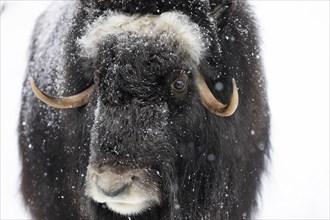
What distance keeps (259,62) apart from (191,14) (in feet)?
2.61

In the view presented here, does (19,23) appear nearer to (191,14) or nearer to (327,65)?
(327,65)

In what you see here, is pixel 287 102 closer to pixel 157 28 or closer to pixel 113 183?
pixel 157 28

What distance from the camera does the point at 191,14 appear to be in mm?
3102

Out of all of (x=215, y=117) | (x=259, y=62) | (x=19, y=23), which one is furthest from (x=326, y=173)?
(x=19, y=23)

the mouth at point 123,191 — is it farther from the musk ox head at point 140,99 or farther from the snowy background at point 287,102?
the snowy background at point 287,102

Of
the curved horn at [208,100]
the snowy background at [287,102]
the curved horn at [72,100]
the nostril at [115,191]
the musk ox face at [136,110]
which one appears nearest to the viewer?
the nostril at [115,191]

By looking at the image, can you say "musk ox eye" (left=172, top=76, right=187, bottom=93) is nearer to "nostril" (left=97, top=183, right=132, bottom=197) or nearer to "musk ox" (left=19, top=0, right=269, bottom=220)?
"musk ox" (left=19, top=0, right=269, bottom=220)

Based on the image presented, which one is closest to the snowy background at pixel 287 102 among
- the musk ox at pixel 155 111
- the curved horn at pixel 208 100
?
the musk ox at pixel 155 111

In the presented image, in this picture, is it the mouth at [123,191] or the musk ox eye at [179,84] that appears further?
the musk ox eye at [179,84]

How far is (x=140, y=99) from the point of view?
2.94 metres

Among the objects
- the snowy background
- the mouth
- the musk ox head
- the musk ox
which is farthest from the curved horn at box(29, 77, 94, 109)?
the snowy background

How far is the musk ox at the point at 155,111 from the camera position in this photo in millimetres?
2932

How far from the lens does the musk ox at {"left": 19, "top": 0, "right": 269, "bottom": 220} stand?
2.93 metres

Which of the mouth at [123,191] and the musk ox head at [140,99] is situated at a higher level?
the musk ox head at [140,99]
